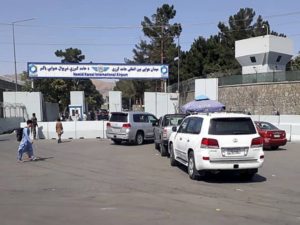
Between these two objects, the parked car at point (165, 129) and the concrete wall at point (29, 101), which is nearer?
the parked car at point (165, 129)

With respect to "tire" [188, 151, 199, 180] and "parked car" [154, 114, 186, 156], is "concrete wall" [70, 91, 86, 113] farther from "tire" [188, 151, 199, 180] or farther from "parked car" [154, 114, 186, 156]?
"tire" [188, 151, 199, 180]

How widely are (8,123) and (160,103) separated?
13.9 meters

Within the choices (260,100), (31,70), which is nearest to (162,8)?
(260,100)

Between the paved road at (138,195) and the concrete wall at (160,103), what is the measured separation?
25.9m

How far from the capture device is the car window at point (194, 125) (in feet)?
42.1

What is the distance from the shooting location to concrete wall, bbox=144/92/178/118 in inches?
1670

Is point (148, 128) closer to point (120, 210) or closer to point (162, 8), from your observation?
point (120, 210)

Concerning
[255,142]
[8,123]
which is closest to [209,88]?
[8,123]

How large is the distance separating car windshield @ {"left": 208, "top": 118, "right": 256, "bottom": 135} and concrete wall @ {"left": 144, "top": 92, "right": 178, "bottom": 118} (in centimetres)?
2984

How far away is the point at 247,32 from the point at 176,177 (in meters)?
70.9

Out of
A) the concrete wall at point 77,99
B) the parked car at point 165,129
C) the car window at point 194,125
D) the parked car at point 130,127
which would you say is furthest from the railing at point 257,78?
the car window at point 194,125

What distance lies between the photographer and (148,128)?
2661cm

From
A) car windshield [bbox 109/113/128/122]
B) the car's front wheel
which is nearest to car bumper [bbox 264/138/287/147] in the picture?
car windshield [bbox 109/113/128/122]

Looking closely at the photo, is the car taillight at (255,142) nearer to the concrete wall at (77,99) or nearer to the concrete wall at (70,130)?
the concrete wall at (70,130)
